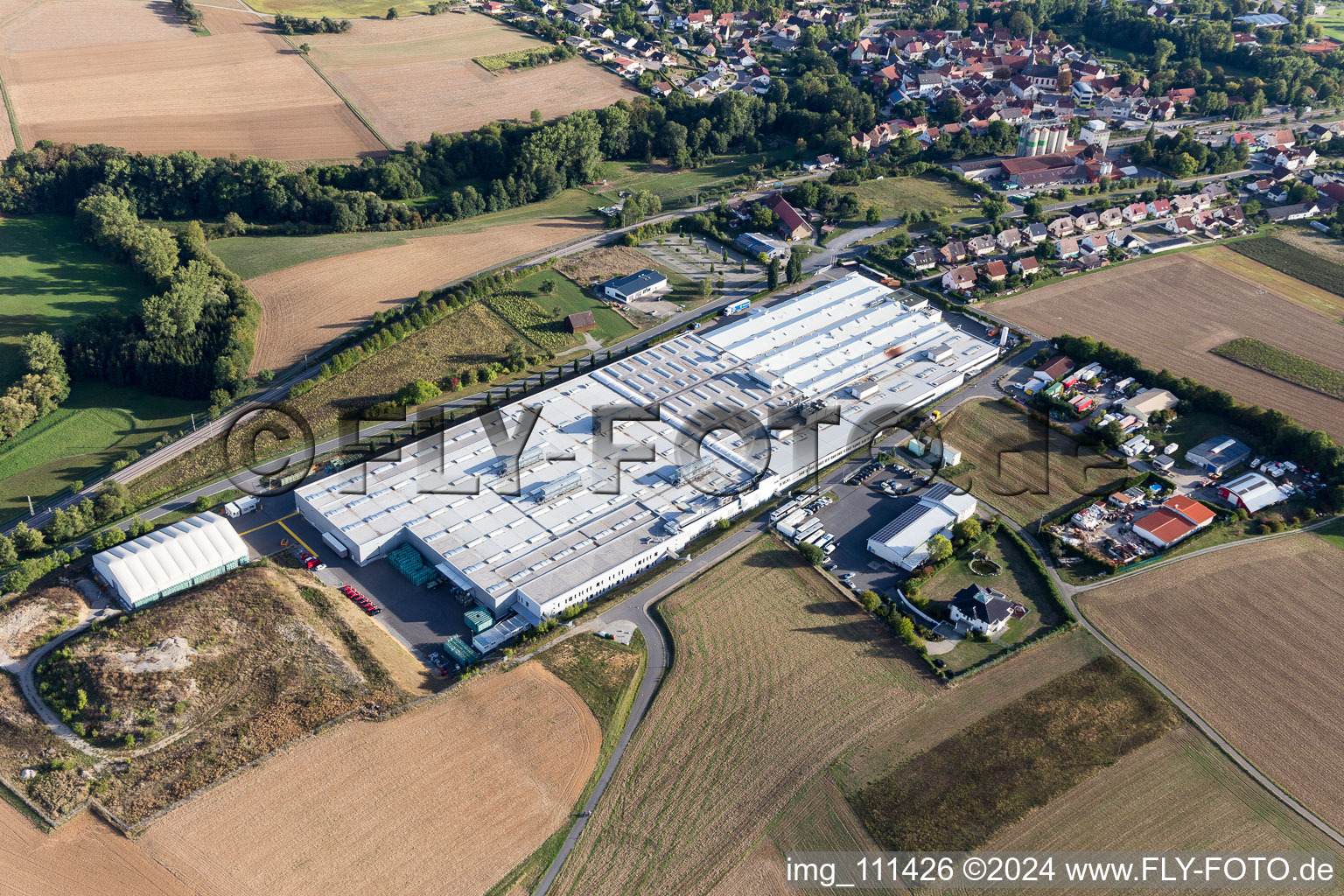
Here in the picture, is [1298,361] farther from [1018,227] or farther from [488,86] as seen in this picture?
[488,86]

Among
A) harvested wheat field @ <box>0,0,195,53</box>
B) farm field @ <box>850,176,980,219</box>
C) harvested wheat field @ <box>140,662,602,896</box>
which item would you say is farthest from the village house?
harvested wheat field @ <box>0,0,195,53</box>

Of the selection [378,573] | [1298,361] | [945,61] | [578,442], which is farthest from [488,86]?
[1298,361]

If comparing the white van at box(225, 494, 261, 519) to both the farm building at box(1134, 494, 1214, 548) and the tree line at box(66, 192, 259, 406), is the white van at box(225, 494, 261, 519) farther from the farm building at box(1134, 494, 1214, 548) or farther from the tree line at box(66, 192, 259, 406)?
the farm building at box(1134, 494, 1214, 548)

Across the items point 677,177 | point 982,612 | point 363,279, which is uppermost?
point 677,177

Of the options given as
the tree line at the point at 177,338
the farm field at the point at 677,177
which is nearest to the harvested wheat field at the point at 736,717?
the tree line at the point at 177,338

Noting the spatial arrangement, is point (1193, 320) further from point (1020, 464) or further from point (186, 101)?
point (186, 101)

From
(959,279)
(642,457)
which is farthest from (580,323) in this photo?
(959,279)
